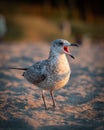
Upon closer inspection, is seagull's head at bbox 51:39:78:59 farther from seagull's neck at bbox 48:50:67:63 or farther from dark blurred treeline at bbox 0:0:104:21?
dark blurred treeline at bbox 0:0:104:21

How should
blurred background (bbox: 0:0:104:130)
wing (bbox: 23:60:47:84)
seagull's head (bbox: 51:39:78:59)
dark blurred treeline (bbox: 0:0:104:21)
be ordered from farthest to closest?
dark blurred treeline (bbox: 0:0:104:21), wing (bbox: 23:60:47:84), seagull's head (bbox: 51:39:78:59), blurred background (bbox: 0:0:104:130)

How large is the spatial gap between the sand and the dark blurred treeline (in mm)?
17566

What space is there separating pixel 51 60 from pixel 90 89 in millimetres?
2325

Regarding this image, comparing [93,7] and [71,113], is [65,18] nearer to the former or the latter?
[93,7]

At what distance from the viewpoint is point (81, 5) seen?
30266 millimetres

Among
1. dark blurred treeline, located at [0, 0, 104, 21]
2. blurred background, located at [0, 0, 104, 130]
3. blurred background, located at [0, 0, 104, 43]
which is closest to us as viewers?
blurred background, located at [0, 0, 104, 130]

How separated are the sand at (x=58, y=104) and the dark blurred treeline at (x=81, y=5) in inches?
692

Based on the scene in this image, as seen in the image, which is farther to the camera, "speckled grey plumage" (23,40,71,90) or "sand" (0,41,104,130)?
"speckled grey plumage" (23,40,71,90)

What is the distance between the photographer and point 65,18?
27.4m

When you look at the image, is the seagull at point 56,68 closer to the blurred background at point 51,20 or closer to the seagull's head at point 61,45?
the seagull's head at point 61,45

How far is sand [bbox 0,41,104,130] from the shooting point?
21.9 ft

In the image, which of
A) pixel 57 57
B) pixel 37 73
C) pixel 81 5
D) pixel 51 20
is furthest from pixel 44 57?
pixel 81 5

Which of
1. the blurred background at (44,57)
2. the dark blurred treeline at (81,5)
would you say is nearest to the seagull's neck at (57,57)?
the blurred background at (44,57)

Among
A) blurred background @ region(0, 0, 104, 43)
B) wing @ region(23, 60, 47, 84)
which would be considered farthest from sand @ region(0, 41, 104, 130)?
blurred background @ region(0, 0, 104, 43)
